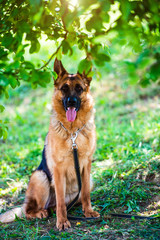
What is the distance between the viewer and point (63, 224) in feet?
10.3

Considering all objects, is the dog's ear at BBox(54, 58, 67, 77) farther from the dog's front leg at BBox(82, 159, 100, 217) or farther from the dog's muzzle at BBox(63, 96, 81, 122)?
the dog's front leg at BBox(82, 159, 100, 217)

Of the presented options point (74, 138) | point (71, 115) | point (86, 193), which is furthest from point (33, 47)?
point (86, 193)

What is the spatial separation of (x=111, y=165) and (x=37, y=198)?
5.32ft

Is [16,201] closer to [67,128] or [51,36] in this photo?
[67,128]

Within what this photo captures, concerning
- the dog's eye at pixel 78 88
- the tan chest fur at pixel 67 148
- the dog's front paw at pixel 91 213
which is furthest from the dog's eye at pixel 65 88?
the dog's front paw at pixel 91 213

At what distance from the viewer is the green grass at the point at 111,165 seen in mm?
3006

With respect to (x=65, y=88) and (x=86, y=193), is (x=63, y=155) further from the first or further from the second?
(x=65, y=88)

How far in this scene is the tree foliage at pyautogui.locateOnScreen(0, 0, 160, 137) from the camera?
1.62 meters

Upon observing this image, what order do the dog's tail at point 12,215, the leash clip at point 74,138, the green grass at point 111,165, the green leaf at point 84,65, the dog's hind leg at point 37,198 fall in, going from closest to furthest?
the green leaf at point 84,65 < the green grass at point 111,165 < the leash clip at point 74,138 < the dog's tail at point 12,215 < the dog's hind leg at point 37,198

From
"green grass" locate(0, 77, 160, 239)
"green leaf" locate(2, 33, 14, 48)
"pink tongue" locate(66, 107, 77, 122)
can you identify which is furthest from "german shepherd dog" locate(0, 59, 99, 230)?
"green leaf" locate(2, 33, 14, 48)

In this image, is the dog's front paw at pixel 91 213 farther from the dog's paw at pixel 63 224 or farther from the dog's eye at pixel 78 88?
the dog's eye at pixel 78 88

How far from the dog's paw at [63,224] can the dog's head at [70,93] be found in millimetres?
1364

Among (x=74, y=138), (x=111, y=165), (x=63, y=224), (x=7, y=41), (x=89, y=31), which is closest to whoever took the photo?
(x=89, y=31)

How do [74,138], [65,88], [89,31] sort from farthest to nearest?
[65,88], [74,138], [89,31]
